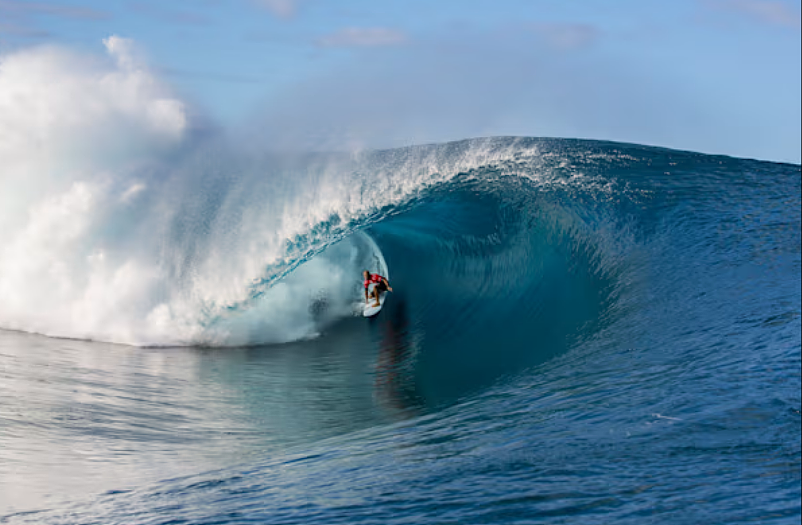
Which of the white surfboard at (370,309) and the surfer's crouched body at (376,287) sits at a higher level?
the surfer's crouched body at (376,287)

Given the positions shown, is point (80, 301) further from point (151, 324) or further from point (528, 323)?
point (528, 323)

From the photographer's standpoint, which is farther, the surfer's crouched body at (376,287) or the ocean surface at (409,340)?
the surfer's crouched body at (376,287)

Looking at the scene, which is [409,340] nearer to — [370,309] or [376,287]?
[370,309]

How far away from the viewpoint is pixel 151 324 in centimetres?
972

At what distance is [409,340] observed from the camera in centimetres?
934

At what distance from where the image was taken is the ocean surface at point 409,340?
4.18m

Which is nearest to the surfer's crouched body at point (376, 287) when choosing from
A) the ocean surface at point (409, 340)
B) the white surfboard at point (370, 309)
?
the white surfboard at point (370, 309)

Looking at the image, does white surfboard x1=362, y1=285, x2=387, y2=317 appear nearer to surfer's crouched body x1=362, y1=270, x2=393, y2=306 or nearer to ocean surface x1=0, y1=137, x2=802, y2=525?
surfer's crouched body x1=362, y1=270, x2=393, y2=306

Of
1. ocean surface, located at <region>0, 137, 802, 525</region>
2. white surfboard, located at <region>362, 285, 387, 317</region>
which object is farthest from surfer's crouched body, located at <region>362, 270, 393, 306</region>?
ocean surface, located at <region>0, 137, 802, 525</region>

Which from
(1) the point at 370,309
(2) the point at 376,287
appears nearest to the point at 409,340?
(1) the point at 370,309

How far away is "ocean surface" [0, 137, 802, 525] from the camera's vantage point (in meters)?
4.18

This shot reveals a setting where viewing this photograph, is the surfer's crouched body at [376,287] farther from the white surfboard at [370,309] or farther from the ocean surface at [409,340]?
the ocean surface at [409,340]

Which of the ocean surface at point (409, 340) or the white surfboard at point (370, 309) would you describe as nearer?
the ocean surface at point (409, 340)

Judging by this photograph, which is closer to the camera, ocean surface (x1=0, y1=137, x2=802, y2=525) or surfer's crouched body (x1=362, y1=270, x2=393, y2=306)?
ocean surface (x1=0, y1=137, x2=802, y2=525)
